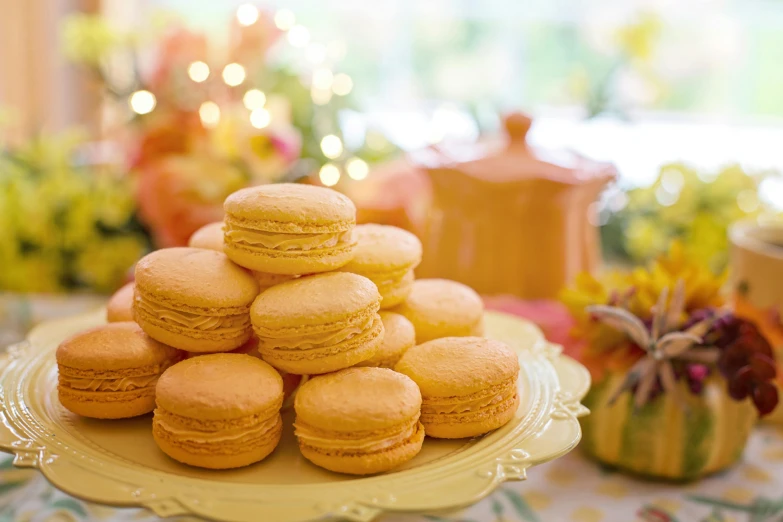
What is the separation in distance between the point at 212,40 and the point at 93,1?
0.99m

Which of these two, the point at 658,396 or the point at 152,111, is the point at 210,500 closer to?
the point at 658,396

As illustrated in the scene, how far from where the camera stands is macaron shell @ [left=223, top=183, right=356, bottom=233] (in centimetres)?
66

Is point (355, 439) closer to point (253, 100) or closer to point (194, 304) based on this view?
point (194, 304)

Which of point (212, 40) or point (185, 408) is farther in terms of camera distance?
point (212, 40)

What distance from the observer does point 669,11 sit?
2256 mm

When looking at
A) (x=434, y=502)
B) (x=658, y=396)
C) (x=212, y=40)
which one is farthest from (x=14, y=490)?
(x=212, y=40)

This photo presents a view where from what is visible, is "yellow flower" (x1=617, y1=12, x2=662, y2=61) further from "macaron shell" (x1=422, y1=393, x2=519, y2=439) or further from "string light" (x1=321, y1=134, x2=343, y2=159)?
"macaron shell" (x1=422, y1=393, x2=519, y2=439)

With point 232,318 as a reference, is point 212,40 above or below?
above

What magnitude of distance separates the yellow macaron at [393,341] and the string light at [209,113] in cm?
79

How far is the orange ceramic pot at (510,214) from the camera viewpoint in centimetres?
98

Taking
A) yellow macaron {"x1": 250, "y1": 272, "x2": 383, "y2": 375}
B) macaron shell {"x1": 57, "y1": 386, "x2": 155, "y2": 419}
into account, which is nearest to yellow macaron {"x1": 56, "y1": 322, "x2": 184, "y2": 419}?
macaron shell {"x1": 57, "y1": 386, "x2": 155, "y2": 419}

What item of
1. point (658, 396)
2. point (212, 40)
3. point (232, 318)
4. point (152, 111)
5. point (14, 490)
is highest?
point (212, 40)

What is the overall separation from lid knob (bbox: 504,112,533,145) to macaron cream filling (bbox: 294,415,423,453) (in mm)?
525

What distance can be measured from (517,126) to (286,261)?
0.47m
